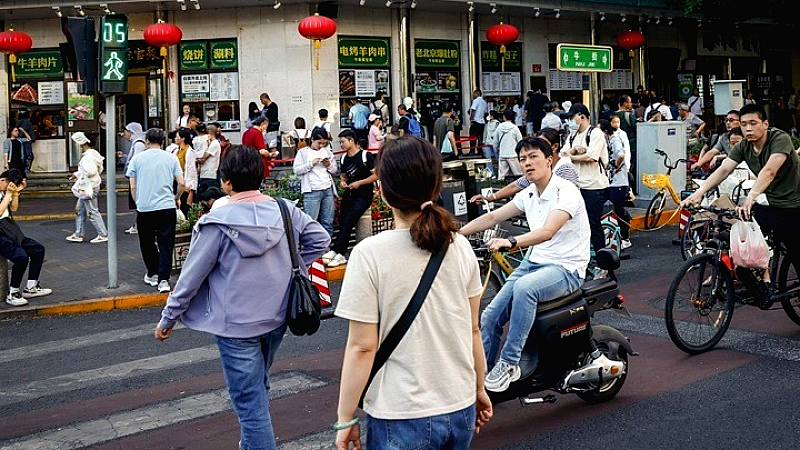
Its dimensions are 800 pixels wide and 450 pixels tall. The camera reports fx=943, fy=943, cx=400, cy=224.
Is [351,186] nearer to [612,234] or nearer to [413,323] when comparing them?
[612,234]

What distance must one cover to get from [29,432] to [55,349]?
8.81ft

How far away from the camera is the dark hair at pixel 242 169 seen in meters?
4.84

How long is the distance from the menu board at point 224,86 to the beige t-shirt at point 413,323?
19977 mm

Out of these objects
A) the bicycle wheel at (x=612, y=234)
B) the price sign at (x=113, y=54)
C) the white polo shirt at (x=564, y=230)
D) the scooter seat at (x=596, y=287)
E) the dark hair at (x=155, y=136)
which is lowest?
the scooter seat at (x=596, y=287)

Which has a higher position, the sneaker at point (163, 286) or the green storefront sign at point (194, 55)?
the green storefront sign at point (194, 55)

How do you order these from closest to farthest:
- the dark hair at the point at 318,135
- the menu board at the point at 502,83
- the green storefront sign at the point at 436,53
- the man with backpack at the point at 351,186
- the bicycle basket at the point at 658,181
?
the man with backpack at the point at 351,186 → the dark hair at the point at 318,135 → the bicycle basket at the point at 658,181 → the green storefront sign at the point at 436,53 → the menu board at the point at 502,83

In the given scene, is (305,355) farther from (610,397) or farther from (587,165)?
(587,165)

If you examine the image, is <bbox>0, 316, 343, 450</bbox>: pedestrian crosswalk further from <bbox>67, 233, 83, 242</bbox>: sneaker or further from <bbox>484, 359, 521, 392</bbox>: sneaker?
<bbox>67, 233, 83, 242</bbox>: sneaker

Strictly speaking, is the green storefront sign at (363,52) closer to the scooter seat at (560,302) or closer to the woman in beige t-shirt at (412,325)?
the scooter seat at (560,302)

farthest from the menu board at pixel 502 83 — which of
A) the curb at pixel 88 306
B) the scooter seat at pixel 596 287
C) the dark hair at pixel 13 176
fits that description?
the scooter seat at pixel 596 287

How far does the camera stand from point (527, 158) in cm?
594

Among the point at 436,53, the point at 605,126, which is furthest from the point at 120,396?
the point at 436,53

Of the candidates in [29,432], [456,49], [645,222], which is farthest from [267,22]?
[29,432]

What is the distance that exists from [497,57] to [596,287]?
2062 centimetres
